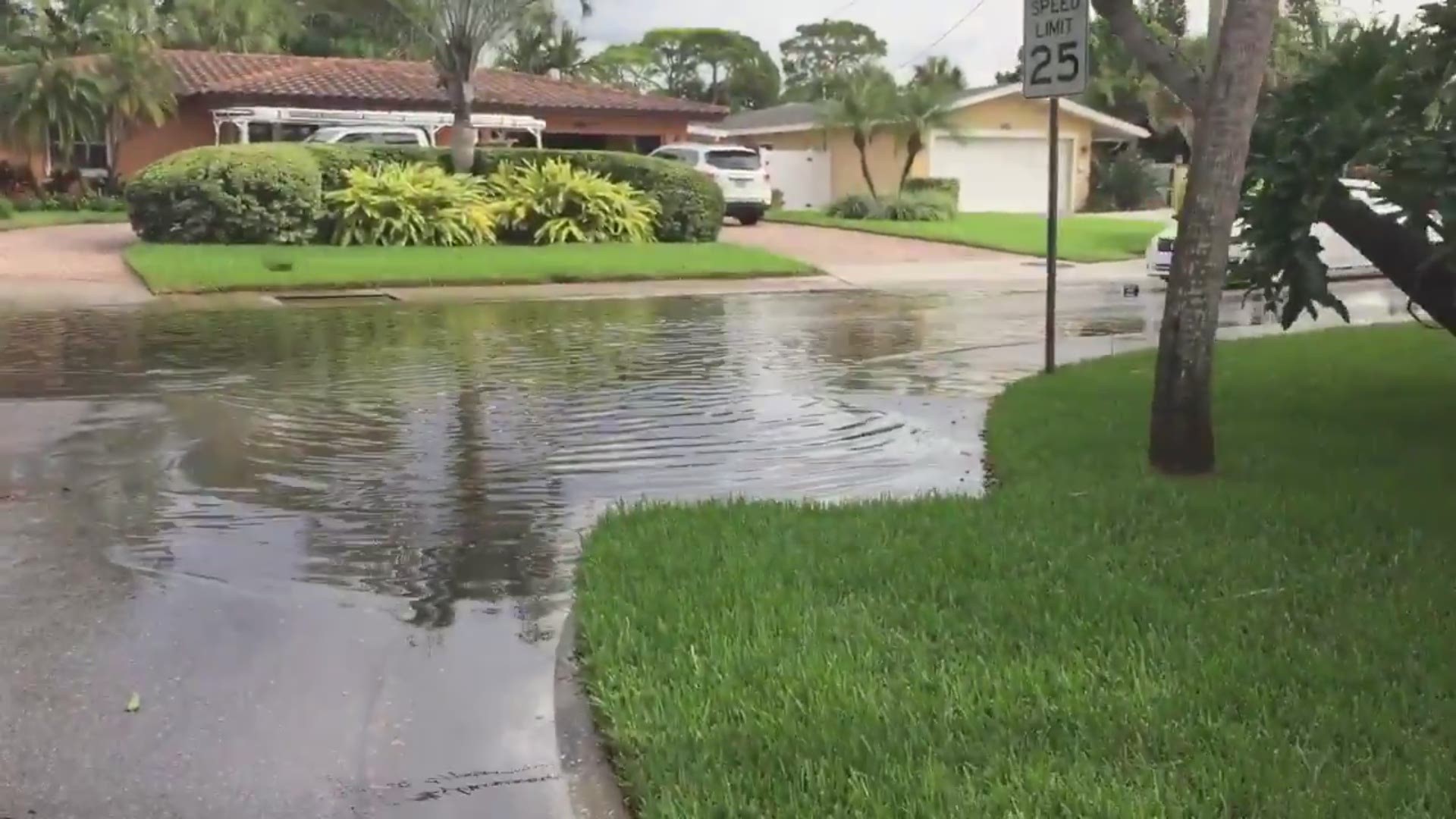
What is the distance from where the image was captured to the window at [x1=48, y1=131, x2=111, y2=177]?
114 ft

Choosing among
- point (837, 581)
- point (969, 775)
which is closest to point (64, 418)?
point (837, 581)

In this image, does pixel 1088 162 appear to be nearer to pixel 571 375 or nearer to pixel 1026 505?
pixel 571 375

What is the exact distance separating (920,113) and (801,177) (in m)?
6.24

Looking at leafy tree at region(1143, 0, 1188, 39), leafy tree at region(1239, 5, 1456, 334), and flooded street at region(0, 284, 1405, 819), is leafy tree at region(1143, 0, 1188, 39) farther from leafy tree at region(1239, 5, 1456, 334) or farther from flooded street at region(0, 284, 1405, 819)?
leafy tree at region(1239, 5, 1456, 334)

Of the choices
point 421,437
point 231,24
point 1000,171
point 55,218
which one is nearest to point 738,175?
point 1000,171

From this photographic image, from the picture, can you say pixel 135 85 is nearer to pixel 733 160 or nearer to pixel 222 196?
pixel 222 196

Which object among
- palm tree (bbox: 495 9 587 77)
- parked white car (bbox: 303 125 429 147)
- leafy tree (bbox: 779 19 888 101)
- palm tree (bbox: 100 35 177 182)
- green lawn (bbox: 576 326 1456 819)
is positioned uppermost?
leafy tree (bbox: 779 19 888 101)

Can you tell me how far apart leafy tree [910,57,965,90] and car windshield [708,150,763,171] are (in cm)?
648

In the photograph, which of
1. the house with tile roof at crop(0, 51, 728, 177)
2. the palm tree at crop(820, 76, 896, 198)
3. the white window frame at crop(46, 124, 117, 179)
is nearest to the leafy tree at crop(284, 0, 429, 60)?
the house with tile roof at crop(0, 51, 728, 177)

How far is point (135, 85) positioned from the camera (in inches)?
1309

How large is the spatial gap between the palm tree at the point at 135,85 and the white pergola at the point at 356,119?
1214 millimetres

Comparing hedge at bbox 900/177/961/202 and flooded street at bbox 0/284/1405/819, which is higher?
hedge at bbox 900/177/961/202

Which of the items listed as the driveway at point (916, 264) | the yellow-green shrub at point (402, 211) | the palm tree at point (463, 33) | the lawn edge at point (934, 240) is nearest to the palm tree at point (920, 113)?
the lawn edge at point (934, 240)

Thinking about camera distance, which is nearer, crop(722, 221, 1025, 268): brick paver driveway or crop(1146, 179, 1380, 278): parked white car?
crop(1146, 179, 1380, 278): parked white car
